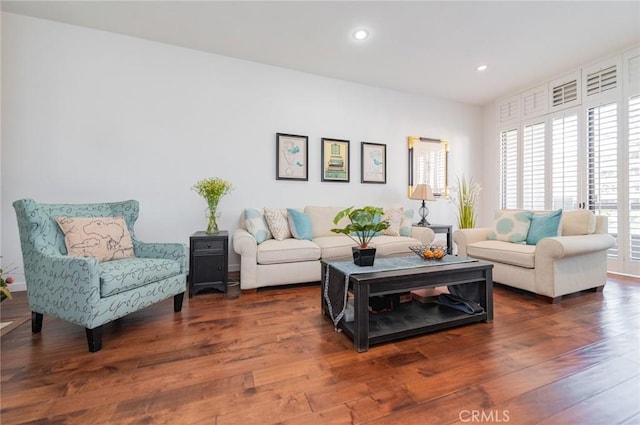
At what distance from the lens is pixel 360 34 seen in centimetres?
286

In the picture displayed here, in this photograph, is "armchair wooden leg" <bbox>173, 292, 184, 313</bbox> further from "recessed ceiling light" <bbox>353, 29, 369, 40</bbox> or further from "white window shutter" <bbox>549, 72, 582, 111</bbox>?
"white window shutter" <bbox>549, 72, 582, 111</bbox>

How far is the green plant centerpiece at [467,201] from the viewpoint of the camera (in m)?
4.39

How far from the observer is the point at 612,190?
3.31 meters

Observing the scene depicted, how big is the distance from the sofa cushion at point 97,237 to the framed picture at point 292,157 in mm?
1884

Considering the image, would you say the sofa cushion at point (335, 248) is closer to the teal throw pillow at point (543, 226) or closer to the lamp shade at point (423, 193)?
the lamp shade at point (423, 193)

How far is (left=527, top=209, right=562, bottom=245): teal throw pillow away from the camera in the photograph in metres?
2.72

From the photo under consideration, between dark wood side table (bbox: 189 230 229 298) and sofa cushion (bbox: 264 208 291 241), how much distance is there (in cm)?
59

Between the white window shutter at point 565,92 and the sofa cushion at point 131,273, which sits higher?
the white window shutter at point 565,92

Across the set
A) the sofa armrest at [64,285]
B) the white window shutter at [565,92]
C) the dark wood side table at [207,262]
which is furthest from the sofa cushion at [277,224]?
the white window shutter at [565,92]

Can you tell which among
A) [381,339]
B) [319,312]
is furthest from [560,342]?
[319,312]

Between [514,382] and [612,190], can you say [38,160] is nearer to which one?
[514,382]

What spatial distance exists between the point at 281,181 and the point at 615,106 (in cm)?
430

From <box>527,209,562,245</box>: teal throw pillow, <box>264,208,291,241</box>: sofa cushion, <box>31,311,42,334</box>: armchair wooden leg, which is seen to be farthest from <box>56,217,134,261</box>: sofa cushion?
<box>527,209,562,245</box>: teal throw pillow

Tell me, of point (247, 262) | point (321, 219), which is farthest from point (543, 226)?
point (247, 262)
